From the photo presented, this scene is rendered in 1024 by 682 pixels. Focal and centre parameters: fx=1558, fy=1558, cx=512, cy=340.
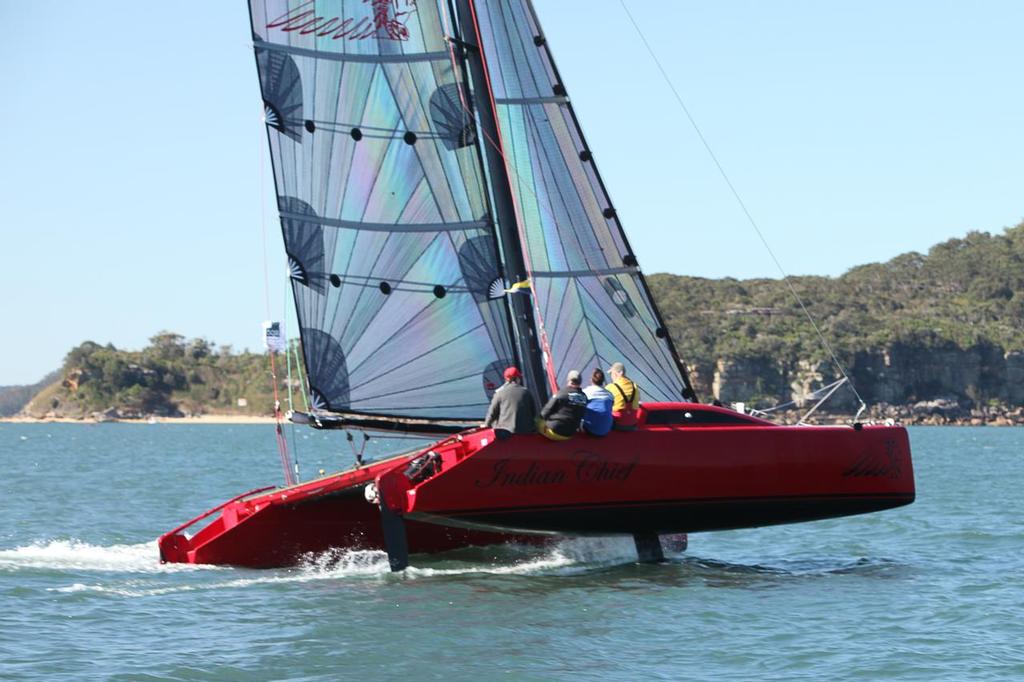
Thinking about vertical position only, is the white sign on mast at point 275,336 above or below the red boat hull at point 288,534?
above

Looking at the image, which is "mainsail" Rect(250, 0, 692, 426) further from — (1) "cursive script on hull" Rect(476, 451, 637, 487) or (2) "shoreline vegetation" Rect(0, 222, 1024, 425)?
(2) "shoreline vegetation" Rect(0, 222, 1024, 425)

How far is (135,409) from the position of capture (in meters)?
137

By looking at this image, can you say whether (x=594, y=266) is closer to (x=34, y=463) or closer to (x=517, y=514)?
(x=517, y=514)

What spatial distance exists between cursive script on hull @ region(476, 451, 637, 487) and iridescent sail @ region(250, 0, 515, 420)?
229 cm

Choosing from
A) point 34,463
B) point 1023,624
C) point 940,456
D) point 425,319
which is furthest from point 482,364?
point 940,456

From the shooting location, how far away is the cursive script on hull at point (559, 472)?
13.9m

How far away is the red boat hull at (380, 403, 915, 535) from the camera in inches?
548

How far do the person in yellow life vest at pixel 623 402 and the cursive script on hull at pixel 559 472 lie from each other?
39cm

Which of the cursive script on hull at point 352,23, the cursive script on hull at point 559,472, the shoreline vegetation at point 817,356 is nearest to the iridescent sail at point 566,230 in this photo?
the cursive script on hull at point 352,23

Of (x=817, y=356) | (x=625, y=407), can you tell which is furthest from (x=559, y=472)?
(x=817, y=356)

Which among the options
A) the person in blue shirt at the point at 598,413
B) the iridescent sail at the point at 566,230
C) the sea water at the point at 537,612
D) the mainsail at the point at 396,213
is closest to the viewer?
the sea water at the point at 537,612

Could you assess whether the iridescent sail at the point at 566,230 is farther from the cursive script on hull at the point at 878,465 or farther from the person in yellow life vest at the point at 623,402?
the cursive script on hull at the point at 878,465

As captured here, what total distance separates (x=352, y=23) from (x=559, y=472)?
5.33 meters

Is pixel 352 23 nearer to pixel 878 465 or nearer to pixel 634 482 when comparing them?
pixel 634 482
